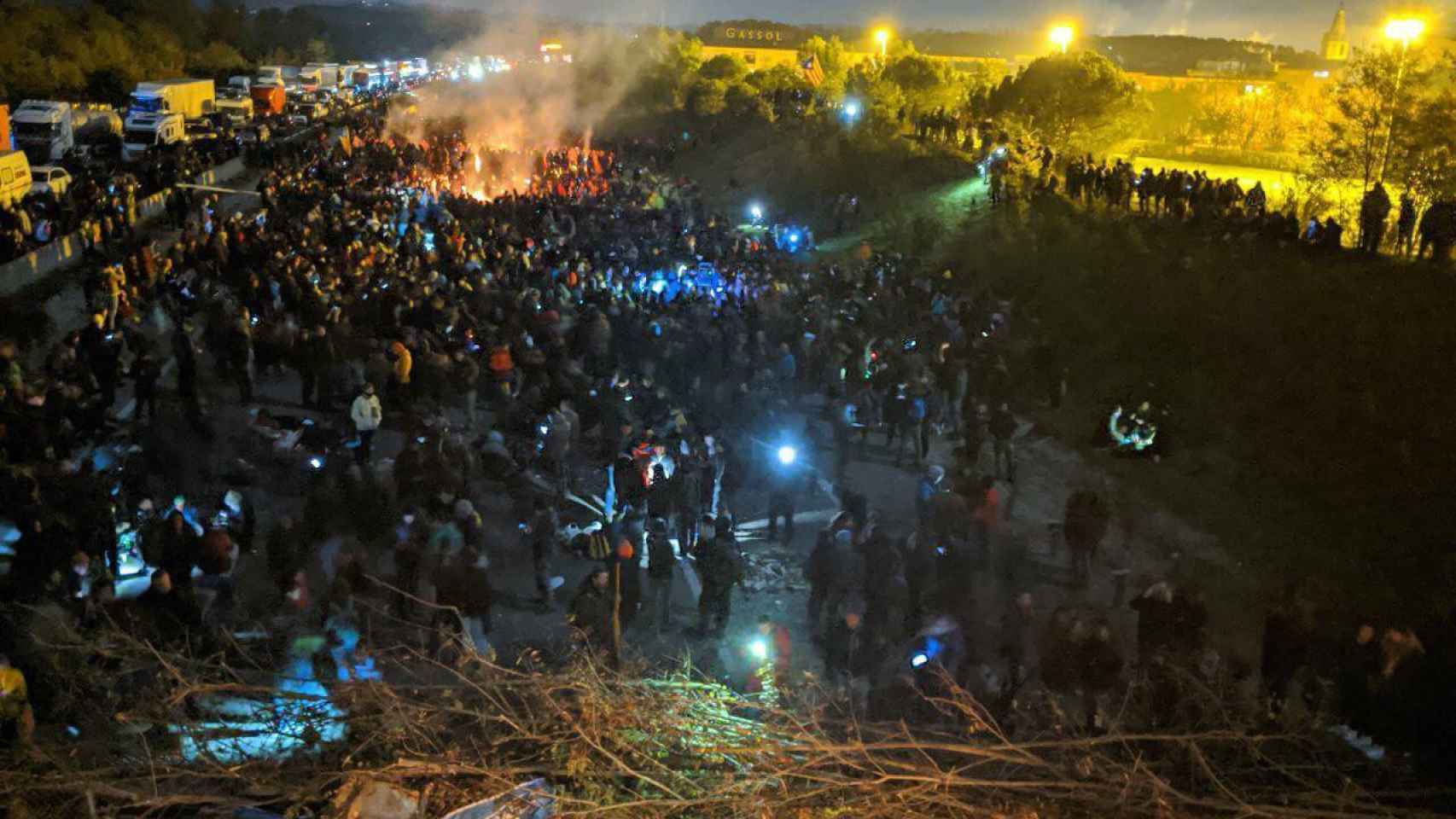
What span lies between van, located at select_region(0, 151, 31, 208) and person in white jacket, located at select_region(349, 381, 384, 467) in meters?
15.7

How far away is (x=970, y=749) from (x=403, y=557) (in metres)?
5.44

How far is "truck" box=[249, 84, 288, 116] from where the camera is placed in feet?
161

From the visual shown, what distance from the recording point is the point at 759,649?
27.8 ft

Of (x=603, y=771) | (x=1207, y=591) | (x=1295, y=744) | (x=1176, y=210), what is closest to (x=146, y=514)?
(x=603, y=771)

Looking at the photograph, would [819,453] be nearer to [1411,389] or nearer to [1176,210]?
[1411,389]

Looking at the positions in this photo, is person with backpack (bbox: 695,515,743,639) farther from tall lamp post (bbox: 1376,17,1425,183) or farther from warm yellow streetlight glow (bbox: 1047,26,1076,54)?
warm yellow streetlight glow (bbox: 1047,26,1076,54)

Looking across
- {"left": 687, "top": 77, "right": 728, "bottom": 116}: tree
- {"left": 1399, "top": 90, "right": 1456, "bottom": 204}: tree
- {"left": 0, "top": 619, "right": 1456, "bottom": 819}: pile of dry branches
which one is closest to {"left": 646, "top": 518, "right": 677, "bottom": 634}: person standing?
{"left": 0, "top": 619, "right": 1456, "bottom": 819}: pile of dry branches

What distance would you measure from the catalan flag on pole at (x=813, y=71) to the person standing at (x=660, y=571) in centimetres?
5332

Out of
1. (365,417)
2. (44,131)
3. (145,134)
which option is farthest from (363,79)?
(365,417)

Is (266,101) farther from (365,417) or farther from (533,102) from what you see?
(365,417)

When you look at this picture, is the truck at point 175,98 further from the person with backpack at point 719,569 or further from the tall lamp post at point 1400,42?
the tall lamp post at point 1400,42

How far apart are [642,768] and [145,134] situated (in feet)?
117

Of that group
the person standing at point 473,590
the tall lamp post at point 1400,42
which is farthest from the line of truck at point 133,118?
the tall lamp post at point 1400,42

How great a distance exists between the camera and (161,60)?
57031mm
